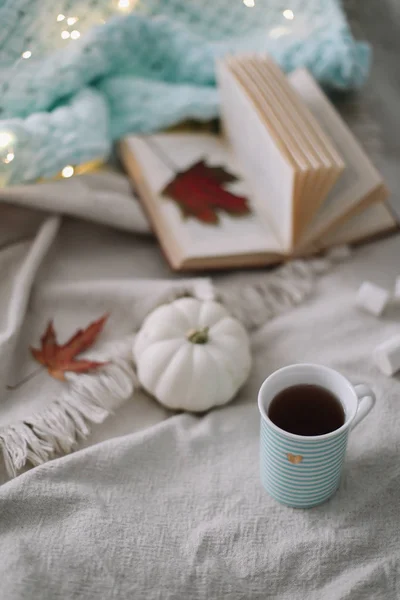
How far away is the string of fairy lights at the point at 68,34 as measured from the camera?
0.95 metres

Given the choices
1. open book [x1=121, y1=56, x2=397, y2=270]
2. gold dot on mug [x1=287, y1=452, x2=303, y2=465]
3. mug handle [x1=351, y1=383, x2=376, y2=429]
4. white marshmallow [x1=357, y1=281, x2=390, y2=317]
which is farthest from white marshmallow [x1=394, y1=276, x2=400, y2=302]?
gold dot on mug [x1=287, y1=452, x2=303, y2=465]

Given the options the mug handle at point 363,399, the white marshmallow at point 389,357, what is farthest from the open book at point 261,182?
the mug handle at point 363,399

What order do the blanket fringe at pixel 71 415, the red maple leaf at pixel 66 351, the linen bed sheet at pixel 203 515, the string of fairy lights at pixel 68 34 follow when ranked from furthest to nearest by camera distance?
the string of fairy lights at pixel 68 34 < the red maple leaf at pixel 66 351 < the blanket fringe at pixel 71 415 < the linen bed sheet at pixel 203 515

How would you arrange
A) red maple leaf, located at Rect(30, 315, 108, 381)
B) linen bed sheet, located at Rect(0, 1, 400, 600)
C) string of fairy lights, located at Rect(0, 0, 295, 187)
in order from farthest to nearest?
string of fairy lights, located at Rect(0, 0, 295, 187) < red maple leaf, located at Rect(30, 315, 108, 381) < linen bed sheet, located at Rect(0, 1, 400, 600)

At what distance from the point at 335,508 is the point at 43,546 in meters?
0.29

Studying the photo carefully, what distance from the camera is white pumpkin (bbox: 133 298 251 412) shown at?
2.61 feet

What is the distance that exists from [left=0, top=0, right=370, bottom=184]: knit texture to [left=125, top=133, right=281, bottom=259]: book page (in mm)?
46

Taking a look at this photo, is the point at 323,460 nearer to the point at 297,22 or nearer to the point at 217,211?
the point at 217,211

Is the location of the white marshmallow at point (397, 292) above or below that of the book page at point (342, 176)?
below

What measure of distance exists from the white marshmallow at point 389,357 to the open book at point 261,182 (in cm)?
22

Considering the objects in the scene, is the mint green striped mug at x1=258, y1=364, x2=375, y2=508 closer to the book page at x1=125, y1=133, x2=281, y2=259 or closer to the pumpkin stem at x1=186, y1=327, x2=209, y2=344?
the pumpkin stem at x1=186, y1=327, x2=209, y2=344

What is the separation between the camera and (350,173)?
101cm

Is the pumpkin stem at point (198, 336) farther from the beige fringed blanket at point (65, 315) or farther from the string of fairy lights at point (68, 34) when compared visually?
the string of fairy lights at point (68, 34)

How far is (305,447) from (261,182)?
0.52m
